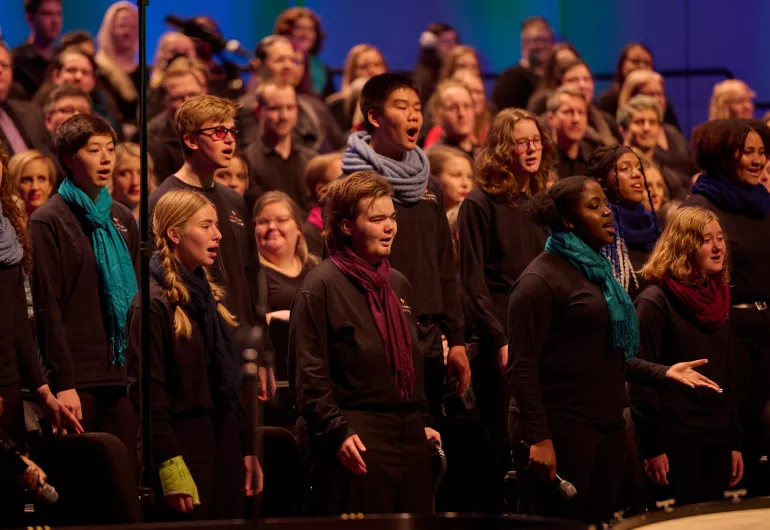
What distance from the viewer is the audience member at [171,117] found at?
22.2 ft

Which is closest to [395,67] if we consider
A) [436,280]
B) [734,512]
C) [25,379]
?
[436,280]

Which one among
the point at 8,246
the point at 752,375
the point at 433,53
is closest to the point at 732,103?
the point at 433,53

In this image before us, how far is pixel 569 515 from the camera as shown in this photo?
4.29 m

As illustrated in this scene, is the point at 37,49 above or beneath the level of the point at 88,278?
above

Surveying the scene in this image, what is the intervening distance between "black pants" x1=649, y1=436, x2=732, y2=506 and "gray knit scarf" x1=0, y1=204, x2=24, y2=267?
236 cm

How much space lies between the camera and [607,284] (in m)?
4.44

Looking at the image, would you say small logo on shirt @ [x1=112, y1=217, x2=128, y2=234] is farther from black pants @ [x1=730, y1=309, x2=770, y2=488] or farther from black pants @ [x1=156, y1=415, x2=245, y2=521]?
black pants @ [x1=730, y1=309, x2=770, y2=488]

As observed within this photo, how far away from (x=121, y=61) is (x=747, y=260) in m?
4.14

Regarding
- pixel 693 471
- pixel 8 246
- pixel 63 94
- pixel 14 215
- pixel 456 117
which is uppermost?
pixel 63 94

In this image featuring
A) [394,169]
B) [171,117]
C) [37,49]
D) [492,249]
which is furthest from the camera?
[37,49]

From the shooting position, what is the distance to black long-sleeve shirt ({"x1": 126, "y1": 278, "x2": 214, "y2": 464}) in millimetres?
4086

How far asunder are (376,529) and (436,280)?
2.35 m

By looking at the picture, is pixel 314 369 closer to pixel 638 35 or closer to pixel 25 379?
pixel 25 379

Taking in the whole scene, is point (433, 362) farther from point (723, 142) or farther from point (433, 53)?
point (433, 53)
